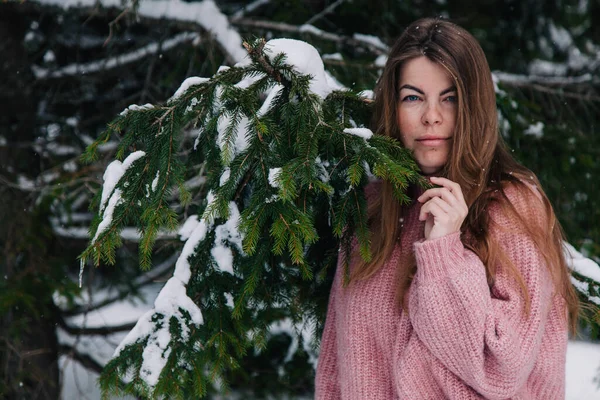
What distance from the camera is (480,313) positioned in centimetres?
184

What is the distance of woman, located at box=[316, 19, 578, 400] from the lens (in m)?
1.88

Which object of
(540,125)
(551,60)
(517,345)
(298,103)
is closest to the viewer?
(517,345)

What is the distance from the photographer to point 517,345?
1846 millimetres

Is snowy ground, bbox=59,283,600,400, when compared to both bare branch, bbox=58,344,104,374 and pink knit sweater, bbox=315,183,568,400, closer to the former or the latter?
bare branch, bbox=58,344,104,374

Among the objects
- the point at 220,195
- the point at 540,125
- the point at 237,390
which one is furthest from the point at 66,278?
the point at 540,125

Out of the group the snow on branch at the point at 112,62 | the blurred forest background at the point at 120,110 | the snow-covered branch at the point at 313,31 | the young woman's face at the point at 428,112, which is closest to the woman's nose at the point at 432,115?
the young woman's face at the point at 428,112

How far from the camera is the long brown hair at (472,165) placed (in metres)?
2.03

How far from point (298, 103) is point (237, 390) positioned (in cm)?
292

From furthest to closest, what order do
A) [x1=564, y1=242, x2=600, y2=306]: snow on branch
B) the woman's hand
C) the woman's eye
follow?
[x1=564, y1=242, x2=600, y2=306]: snow on branch < the woman's eye < the woman's hand

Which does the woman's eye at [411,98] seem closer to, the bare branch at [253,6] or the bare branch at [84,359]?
the bare branch at [253,6]

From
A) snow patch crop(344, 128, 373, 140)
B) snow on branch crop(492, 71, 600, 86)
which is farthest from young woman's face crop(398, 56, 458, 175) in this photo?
snow on branch crop(492, 71, 600, 86)

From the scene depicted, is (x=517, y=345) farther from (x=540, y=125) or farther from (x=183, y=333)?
(x=540, y=125)

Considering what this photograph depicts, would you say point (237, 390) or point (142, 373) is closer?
point (142, 373)

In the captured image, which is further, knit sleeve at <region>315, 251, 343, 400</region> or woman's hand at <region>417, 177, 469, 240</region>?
knit sleeve at <region>315, 251, 343, 400</region>
